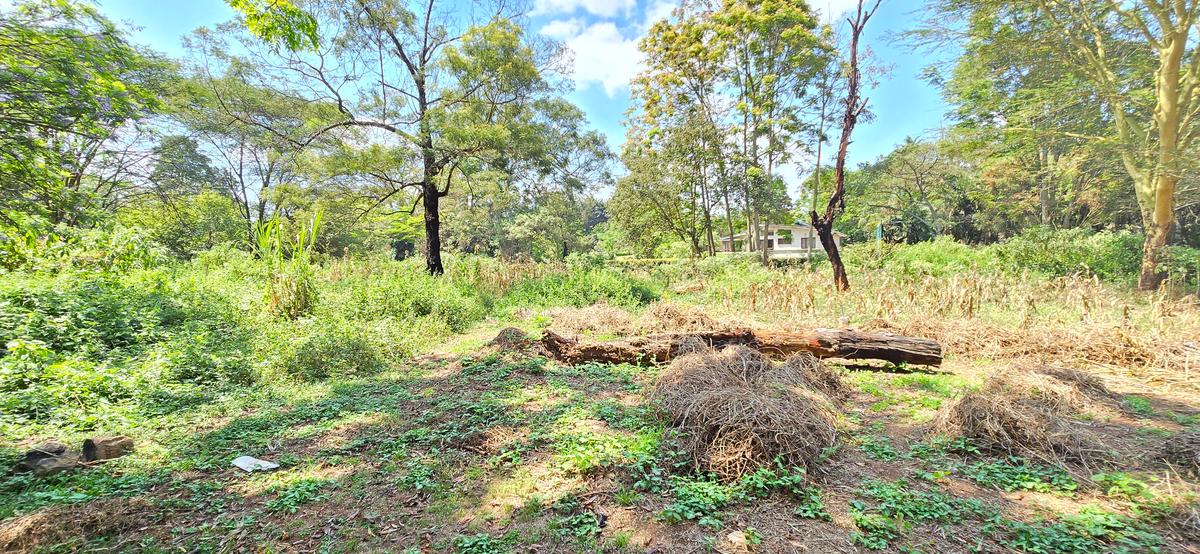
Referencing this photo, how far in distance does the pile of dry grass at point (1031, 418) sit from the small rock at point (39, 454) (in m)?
5.53

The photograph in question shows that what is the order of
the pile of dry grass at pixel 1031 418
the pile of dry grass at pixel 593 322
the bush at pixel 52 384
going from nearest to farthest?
the pile of dry grass at pixel 1031 418 → the bush at pixel 52 384 → the pile of dry grass at pixel 593 322

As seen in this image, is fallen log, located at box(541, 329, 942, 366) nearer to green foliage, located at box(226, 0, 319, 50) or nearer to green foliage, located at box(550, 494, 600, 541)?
green foliage, located at box(550, 494, 600, 541)

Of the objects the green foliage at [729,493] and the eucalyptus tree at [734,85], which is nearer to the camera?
the green foliage at [729,493]

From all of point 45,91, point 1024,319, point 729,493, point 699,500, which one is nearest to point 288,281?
point 45,91

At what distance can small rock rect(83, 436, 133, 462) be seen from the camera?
8.18 ft

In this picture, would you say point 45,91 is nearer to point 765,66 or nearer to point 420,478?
point 420,478

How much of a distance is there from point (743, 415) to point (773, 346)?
238cm

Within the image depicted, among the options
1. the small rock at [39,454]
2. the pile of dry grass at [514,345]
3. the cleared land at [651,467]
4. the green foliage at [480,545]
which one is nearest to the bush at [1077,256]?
the cleared land at [651,467]

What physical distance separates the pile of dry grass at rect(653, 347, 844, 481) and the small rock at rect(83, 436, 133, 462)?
3.50m

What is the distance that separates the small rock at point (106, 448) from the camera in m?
2.49

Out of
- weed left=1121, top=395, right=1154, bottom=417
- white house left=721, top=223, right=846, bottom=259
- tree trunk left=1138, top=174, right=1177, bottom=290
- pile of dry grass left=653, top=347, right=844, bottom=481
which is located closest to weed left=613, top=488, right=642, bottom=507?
pile of dry grass left=653, top=347, right=844, bottom=481

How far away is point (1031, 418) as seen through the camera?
8.87ft

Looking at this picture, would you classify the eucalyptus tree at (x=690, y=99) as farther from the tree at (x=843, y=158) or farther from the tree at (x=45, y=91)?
the tree at (x=45, y=91)

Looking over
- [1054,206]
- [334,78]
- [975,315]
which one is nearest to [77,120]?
[334,78]
